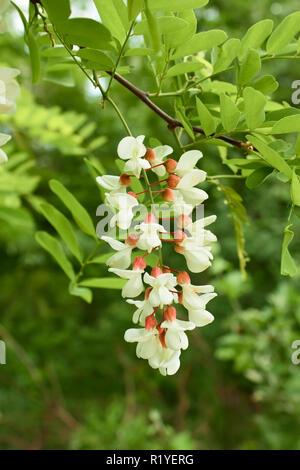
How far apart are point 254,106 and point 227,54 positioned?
0.10 m

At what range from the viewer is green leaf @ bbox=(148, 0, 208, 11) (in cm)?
29

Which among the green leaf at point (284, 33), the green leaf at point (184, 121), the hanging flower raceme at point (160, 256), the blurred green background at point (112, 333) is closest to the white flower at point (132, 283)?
the hanging flower raceme at point (160, 256)

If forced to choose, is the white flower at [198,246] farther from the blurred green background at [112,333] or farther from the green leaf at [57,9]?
the blurred green background at [112,333]

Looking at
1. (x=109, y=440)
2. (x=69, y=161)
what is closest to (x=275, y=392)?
(x=109, y=440)

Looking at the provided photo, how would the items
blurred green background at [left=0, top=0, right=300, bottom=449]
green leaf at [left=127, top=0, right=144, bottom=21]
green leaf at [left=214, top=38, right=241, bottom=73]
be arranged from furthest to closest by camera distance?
blurred green background at [left=0, top=0, right=300, bottom=449] < green leaf at [left=214, top=38, right=241, bottom=73] < green leaf at [left=127, top=0, right=144, bottom=21]

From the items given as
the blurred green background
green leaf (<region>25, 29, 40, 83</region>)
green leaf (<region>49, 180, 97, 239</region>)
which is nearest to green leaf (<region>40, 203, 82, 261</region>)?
green leaf (<region>49, 180, 97, 239</region>)

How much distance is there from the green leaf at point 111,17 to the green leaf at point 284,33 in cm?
12

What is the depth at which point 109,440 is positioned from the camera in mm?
1562

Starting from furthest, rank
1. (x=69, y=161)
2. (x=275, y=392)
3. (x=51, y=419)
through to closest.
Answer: (x=69, y=161) → (x=51, y=419) → (x=275, y=392)

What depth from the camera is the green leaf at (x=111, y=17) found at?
1.00ft

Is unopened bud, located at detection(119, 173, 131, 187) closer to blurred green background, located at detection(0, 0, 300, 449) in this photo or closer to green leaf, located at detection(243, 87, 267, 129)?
green leaf, located at detection(243, 87, 267, 129)

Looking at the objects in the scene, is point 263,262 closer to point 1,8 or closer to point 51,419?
point 51,419

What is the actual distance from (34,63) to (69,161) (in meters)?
2.15

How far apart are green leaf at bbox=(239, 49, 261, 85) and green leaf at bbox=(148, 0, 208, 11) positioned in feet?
0.15
